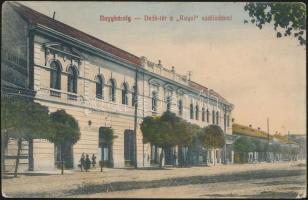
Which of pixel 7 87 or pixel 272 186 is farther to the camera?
pixel 272 186

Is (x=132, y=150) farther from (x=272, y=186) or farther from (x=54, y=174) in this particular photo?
(x=272, y=186)

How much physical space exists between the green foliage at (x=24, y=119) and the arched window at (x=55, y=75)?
0.56 m

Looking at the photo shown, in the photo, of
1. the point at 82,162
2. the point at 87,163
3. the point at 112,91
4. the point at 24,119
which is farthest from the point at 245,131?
the point at 24,119

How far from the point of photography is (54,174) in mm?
10625

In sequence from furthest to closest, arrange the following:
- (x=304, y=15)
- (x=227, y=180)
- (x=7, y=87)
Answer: (x=227, y=180), (x=304, y=15), (x=7, y=87)

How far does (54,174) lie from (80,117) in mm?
1360

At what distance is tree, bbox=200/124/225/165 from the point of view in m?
11.9

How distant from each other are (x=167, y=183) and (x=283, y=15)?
455 centimetres

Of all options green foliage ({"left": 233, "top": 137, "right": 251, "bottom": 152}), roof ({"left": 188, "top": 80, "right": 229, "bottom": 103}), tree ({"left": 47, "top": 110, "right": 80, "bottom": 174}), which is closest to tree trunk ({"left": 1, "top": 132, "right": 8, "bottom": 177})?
tree ({"left": 47, "top": 110, "right": 80, "bottom": 174})

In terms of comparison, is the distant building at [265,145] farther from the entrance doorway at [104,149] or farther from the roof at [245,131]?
the entrance doorway at [104,149]

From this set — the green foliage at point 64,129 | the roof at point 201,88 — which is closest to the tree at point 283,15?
the roof at point 201,88

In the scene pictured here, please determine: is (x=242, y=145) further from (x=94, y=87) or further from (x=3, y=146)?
(x=3, y=146)

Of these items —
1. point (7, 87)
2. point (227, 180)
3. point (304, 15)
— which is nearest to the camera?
point (7, 87)

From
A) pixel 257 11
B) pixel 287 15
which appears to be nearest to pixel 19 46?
pixel 257 11
